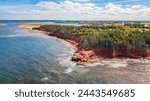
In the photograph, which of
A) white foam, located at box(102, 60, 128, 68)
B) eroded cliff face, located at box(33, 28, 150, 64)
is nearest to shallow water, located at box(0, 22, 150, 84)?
white foam, located at box(102, 60, 128, 68)

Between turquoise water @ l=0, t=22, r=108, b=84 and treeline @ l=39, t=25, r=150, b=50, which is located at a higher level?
treeline @ l=39, t=25, r=150, b=50

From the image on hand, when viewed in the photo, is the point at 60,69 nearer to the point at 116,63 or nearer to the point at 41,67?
the point at 41,67

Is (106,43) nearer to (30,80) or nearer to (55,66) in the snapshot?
(55,66)

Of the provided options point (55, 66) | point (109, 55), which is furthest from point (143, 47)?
point (55, 66)

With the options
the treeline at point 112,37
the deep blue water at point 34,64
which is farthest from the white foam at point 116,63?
the deep blue water at point 34,64

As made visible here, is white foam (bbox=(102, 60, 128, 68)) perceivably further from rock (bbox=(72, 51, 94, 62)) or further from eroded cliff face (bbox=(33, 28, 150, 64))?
rock (bbox=(72, 51, 94, 62))

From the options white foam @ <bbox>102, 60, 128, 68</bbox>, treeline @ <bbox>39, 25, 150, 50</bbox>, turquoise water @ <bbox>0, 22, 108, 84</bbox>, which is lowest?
white foam @ <bbox>102, 60, 128, 68</bbox>

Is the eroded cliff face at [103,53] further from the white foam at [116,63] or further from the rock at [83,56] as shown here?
the white foam at [116,63]
